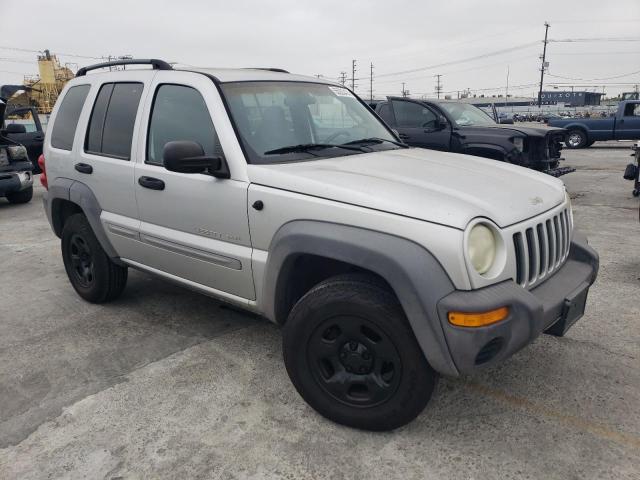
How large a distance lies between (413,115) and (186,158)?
6.71 metres

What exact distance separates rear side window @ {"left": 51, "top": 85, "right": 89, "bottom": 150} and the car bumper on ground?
5445 millimetres

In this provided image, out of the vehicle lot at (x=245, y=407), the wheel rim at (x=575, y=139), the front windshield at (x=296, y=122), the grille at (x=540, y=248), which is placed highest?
the front windshield at (x=296, y=122)

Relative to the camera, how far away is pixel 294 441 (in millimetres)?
2510

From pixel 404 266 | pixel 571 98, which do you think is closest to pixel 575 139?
pixel 404 266

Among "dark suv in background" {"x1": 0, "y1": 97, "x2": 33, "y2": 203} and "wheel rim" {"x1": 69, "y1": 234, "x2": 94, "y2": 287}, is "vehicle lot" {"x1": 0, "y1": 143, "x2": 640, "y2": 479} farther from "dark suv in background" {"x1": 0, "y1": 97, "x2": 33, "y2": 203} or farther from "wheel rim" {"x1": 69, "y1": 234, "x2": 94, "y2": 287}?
"dark suv in background" {"x1": 0, "y1": 97, "x2": 33, "y2": 203}

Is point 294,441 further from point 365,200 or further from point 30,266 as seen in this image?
point 30,266

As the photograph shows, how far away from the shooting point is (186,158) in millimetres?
2699

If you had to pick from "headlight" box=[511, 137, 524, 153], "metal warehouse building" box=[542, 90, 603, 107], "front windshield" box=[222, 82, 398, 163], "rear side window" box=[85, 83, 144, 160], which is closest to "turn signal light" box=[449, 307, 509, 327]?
"front windshield" box=[222, 82, 398, 163]

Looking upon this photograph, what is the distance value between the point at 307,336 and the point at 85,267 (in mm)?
2556

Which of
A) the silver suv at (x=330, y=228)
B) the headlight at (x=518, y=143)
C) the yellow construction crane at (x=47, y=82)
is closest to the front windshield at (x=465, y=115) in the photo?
the headlight at (x=518, y=143)

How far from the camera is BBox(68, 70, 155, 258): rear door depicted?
355cm

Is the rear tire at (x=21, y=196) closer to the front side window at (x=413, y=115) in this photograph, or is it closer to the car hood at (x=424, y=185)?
the front side window at (x=413, y=115)

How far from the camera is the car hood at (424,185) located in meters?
2.30

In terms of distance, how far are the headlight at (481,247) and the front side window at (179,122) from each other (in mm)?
1502
